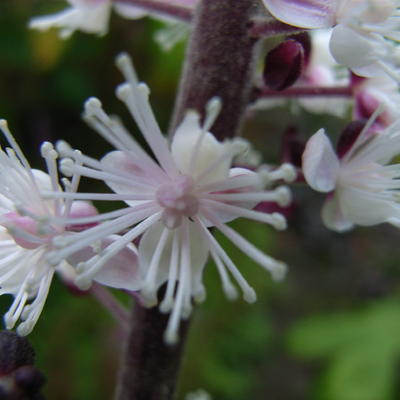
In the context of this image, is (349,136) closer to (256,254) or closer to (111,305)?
(256,254)

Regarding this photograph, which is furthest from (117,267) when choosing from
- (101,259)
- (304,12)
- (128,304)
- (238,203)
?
(128,304)

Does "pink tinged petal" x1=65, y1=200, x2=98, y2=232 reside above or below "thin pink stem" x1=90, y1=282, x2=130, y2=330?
Result: above

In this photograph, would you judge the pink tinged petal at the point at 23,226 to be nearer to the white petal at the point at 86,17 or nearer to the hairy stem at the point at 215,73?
the hairy stem at the point at 215,73

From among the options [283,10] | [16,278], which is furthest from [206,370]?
[283,10]

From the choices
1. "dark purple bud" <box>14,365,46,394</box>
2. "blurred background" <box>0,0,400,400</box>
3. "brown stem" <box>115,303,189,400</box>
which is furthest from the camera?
"blurred background" <box>0,0,400,400</box>

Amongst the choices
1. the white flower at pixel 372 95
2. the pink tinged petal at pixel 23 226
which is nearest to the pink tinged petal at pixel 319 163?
the white flower at pixel 372 95

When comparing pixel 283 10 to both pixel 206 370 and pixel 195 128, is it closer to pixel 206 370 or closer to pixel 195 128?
pixel 195 128

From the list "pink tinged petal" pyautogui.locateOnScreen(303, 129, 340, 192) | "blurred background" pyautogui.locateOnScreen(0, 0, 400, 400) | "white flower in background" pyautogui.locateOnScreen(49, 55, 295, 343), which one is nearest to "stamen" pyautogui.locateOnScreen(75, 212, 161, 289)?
"white flower in background" pyautogui.locateOnScreen(49, 55, 295, 343)

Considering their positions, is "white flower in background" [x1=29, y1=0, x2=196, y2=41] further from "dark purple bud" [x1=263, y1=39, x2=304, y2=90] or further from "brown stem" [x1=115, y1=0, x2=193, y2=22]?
"dark purple bud" [x1=263, y1=39, x2=304, y2=90]
